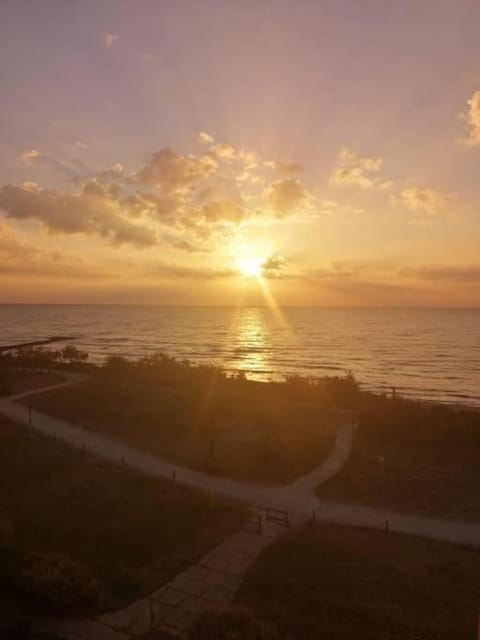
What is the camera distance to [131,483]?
87.1 feet

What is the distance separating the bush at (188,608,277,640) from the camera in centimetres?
1309

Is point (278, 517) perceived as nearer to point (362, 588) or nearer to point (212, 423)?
point (362, 588)

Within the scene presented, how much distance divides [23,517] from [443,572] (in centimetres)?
1656

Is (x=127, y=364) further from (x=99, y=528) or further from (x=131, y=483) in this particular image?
(x=99, y=528)

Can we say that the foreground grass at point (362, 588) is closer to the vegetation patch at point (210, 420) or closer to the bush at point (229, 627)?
the bush at point (229, 627)

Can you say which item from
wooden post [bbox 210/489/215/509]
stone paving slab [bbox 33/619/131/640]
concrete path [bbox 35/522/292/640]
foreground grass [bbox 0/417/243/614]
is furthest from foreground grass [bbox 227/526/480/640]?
wooden post [bbox 210/489/215/509]

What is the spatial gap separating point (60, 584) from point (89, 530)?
556cm

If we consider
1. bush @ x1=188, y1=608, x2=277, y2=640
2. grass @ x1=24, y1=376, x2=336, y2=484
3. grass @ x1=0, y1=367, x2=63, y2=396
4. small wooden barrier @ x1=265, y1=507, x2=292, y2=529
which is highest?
grass @ x1=0, y1=367, x2=63, y2=396

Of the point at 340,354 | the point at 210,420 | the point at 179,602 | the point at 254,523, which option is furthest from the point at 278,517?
the point at 340,354

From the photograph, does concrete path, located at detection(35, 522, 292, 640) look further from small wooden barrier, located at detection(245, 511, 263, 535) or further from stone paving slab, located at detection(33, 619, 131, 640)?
small wooden barrier, located at detection(245, 511, 263, 535)

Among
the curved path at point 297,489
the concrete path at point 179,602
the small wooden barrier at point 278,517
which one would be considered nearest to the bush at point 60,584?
the concrete path at point 179,602

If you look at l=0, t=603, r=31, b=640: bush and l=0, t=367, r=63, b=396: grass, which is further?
l=0, t=367, r=63, b=396: grass

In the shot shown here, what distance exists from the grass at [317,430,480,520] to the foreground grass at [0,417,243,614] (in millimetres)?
7446

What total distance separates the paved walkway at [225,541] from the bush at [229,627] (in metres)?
0.87
